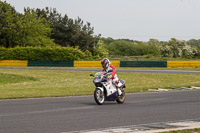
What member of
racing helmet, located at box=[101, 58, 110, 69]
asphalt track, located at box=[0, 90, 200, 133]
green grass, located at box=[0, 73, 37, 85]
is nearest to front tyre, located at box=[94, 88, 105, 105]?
racing helmet, located at box=[101, 58, 110, 69]

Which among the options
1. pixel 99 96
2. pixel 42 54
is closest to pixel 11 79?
pixel 99 96

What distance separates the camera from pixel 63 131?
7.93 metres

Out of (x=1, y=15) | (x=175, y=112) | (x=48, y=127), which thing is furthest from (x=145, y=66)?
(x=48, y=127)

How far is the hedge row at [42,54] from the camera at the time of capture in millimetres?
60406

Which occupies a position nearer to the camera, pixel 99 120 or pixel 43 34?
pixel 99 120

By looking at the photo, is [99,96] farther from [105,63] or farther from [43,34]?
[43,34]

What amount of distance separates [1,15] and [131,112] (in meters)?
69.7

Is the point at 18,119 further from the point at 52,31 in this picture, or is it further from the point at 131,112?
the point at 52,31

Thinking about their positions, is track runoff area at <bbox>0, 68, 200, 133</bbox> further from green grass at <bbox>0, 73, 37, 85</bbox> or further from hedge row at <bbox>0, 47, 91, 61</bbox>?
hedge row at <bbox>0, 47, 91, 61</bbox>

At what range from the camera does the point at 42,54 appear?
6112 cm

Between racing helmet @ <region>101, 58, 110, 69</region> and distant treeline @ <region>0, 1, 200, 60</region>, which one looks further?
distant treeline @ <region>0, 1, 200, 60</region>

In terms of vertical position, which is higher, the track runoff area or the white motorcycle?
the white motorcycle

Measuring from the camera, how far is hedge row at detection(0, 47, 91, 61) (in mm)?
60406

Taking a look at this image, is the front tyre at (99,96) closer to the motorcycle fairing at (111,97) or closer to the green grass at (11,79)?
the motorcycle fairing at (111,97)
